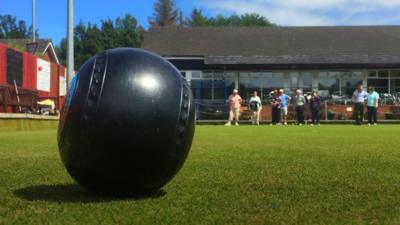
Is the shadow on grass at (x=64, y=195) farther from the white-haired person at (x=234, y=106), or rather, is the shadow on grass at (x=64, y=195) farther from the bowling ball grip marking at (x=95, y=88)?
the white-haired person at (x=234, y=106)

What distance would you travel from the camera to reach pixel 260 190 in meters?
5.43

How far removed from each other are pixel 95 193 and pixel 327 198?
193 centimetres

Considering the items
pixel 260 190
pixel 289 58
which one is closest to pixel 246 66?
pixel 289 58

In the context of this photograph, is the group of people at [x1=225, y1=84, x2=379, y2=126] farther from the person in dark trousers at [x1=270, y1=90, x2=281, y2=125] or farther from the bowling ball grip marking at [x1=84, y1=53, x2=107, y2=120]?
the bowling ball grip marking at [x1=84, y1=53, x2=107, y2=120]

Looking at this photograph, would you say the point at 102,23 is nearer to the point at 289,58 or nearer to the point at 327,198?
the point at 289,58

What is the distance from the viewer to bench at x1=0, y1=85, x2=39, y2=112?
21.0m

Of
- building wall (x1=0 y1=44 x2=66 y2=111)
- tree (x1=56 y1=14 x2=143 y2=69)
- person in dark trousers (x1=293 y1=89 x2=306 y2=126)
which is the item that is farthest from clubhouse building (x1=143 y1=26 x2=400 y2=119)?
tree (x1=56 y1=14 x2=143 y2=69)

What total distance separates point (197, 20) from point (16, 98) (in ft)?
279

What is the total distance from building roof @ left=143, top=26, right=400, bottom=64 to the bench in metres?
18.4

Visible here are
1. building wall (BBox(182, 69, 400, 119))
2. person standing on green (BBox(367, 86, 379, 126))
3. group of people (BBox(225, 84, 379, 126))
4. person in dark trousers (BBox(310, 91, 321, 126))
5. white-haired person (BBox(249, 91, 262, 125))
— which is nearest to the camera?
person standing on green (BBox(367, 86, 379, 126))

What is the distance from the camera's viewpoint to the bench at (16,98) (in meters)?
21.0

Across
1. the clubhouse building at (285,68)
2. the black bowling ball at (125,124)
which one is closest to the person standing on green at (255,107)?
the clubhouse building at (285,68)

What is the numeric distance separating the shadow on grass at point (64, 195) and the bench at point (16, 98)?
16.2 metres

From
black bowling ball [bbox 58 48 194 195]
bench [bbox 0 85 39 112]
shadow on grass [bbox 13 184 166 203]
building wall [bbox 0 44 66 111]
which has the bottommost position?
shadow on grass [bbox 13 184 166 203]
